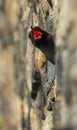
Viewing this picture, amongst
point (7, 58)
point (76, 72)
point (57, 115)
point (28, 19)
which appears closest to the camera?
point (76, 72)

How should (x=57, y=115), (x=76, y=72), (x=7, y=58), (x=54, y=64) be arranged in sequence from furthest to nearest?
1. (x=7, y=58)
2. (x=54, y=64)
3. (x=57, y=115)
4. (x=76, y=72)

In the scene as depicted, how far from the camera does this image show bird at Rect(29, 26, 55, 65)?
7.13ft

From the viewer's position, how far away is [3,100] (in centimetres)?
574

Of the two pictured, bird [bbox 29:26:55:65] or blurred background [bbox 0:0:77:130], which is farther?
bird [bbox 29:26:55:65]

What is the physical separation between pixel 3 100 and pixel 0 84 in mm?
140

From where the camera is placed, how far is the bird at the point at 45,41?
2172 mm

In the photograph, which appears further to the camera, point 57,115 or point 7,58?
point 7,58

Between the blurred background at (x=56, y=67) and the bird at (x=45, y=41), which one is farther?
the bird at (x=45, y=41)

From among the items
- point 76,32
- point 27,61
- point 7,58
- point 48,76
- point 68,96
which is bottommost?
point 7,58

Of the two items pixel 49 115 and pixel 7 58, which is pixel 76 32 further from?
pixel 7 58

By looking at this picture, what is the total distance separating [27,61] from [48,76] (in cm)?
44

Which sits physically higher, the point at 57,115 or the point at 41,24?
the point at 41,24

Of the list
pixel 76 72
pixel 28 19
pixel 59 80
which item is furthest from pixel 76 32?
pixel 28 19

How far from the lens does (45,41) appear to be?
2.18m
